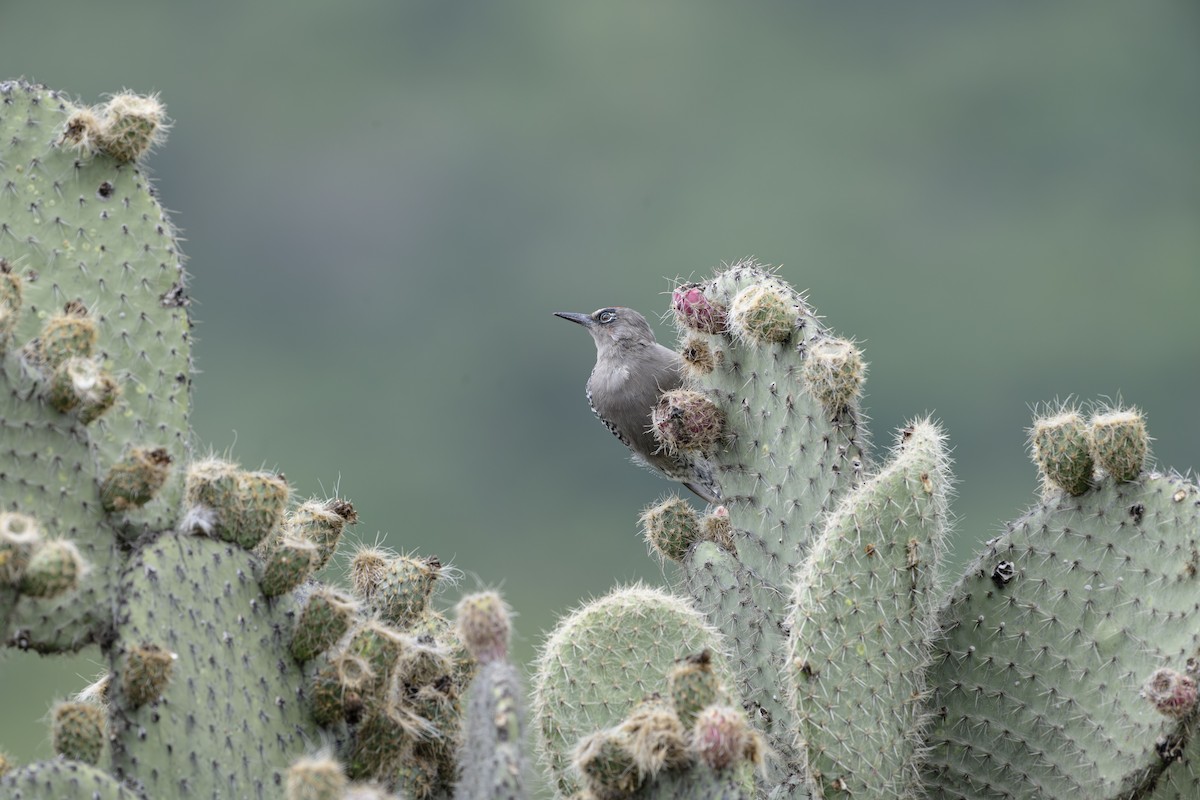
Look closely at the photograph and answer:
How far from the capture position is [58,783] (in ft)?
10.4

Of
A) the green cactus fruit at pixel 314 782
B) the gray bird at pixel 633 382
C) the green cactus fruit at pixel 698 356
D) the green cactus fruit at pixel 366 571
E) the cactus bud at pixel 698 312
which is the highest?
the gray bird at pixel 633 382

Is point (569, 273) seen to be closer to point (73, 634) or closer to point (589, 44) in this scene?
point (589, 44)

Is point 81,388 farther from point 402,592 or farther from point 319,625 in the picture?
point 402,592

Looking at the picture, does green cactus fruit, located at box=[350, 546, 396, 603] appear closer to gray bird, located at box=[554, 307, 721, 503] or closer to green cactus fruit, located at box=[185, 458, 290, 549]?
green cactus fruit, located at box=[185, 458, 290, 549]

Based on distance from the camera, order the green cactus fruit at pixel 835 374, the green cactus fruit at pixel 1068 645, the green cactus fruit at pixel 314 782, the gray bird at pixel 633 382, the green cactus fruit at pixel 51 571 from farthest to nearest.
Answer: the gray bird at pixel 633 382, the green cactus fruit at pixel 835 374, the green cactus fruit at pixel 1068 645, the green cactus fruit at pixel 51 571, the green cactus fruit at pixel 314 782

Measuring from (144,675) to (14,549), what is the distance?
0.38m

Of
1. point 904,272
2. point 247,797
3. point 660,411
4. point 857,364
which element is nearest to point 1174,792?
point 857,364

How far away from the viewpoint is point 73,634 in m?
3.42

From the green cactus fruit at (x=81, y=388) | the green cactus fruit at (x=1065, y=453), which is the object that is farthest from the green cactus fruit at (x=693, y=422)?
the green cactus fruit at (x=81, y=388)

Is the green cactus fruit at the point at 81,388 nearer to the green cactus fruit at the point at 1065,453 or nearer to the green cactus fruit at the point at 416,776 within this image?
the green cactus fruit at the point at 416,776

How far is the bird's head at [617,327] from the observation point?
265 inches

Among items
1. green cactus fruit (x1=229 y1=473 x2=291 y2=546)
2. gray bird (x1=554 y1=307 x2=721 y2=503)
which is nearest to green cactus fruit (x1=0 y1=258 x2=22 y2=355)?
green cactus fruit (x1=229 y1=473 x2=291 y2=546)

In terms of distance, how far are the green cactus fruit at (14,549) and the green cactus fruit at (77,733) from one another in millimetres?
382

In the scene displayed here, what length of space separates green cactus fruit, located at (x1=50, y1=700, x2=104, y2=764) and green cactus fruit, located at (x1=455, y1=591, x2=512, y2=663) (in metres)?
0.76
